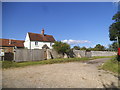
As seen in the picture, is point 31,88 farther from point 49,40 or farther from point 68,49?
point 49,40

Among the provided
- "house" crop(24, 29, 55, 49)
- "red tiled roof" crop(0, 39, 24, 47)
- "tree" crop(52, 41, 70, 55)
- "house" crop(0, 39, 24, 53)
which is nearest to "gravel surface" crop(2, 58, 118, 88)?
"tree" crop(52, 41, 70, 55)

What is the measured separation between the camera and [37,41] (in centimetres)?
2753

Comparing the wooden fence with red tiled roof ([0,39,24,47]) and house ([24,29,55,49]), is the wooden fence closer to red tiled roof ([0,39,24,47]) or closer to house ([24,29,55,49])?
house ([24,29,55,49])

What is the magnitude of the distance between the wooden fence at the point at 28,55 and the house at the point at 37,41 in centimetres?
1232

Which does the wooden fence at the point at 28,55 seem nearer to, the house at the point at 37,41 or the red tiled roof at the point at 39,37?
the house at the point at 37,41

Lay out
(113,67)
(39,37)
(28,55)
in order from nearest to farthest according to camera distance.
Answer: (113,67), (28,55), (39,37)

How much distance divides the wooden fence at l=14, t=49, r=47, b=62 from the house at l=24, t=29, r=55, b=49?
12320 mm

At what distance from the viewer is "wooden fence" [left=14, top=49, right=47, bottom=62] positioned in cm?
1267

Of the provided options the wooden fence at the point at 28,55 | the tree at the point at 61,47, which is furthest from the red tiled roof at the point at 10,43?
the tree at the point at 61,47

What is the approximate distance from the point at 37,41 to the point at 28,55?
46.9 ft

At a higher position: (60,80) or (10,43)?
(10,43)

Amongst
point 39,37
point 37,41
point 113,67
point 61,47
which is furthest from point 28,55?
point 39,37

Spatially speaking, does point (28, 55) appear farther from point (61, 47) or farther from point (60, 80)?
point (60, 80)

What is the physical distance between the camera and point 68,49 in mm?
17453
